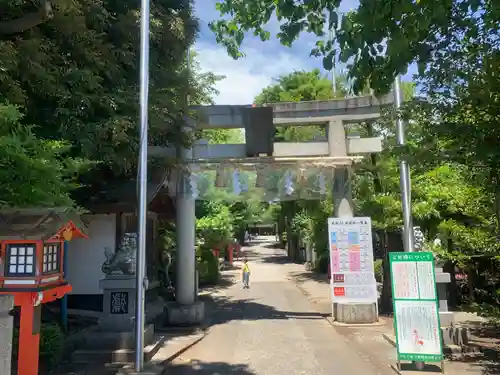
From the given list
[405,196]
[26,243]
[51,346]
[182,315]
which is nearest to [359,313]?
[405,196]

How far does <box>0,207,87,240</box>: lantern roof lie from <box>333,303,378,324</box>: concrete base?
349 inches

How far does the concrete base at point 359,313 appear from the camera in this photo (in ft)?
40.7

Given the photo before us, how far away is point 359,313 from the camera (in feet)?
40.9


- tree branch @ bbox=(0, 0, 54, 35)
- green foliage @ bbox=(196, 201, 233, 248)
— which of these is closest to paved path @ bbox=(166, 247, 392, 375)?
green foliage @ bbox=(196, 201, 233, 248)

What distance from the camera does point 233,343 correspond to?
10.6m

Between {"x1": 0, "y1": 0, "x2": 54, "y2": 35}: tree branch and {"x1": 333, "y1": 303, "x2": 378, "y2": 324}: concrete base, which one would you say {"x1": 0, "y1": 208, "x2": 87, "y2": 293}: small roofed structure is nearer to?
{"x1": 0, "y1": 0, "x2": 54, "y2": 35}: tree branch

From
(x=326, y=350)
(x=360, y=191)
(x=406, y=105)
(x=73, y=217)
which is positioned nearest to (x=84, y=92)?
(x=73, y=217)

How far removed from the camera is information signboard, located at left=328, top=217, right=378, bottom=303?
12289mm

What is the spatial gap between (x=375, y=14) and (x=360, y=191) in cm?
1091

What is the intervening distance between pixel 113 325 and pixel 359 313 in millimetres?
6954

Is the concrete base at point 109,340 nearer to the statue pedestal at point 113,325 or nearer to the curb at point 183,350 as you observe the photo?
the statue pedestal at point 113,325

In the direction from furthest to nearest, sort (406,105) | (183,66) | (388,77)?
(183,66) < (406,105) < (388,77)

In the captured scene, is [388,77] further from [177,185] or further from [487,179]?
[177,185]

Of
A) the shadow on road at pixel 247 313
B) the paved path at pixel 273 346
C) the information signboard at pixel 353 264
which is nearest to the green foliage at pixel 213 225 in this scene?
the shadow on road at pixel 247 313
